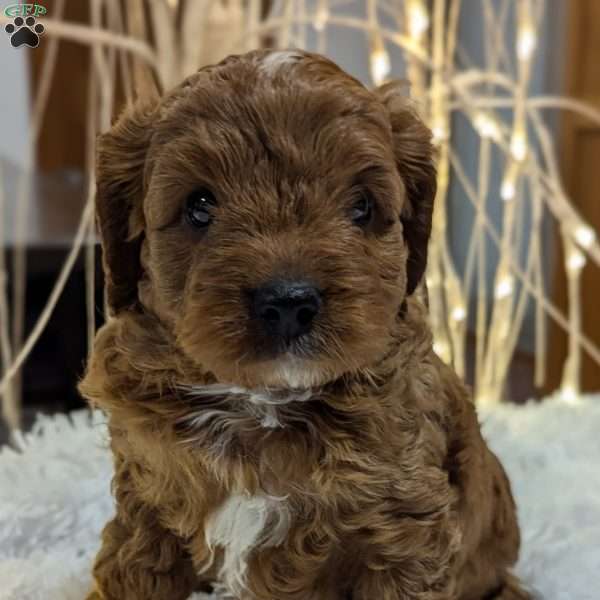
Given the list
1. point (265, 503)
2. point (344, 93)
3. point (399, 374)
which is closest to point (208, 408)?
point (265, 503)

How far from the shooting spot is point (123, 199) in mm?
1229

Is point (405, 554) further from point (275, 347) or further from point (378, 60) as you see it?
point (378, 60)

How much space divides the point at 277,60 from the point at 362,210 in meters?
0.21

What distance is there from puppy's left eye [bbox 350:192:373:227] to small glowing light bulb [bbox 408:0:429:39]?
981mm

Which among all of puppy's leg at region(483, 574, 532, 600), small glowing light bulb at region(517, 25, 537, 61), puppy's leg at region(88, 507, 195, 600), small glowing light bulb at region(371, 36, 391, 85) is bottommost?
puppy's leg at region(483, 574, 532, 600)

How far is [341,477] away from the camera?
1156 millimetres

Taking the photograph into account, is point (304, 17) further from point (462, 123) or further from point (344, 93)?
point (462, 123)

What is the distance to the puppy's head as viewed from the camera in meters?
1.04

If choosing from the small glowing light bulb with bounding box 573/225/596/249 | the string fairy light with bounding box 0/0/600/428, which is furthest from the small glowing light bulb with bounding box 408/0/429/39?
the small glowing light bulb with bounding box 573/225/596/249

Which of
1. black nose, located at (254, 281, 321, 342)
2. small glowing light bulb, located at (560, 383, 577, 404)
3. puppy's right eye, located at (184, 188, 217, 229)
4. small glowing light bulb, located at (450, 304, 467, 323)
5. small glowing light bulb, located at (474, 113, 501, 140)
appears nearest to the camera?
black nose, located at (254, 281, 321, 342)

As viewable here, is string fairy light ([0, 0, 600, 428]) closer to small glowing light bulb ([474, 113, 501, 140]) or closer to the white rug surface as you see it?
small glowing light bulb ([474, 113, 501, 140])

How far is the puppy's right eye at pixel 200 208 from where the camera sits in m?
1.13

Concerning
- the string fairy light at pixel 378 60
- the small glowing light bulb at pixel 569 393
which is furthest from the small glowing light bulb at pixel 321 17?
the small glowing light bulb at pixel 569 393

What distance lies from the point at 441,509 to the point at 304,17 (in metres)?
1.18
